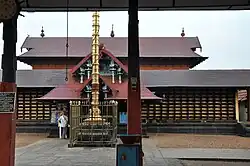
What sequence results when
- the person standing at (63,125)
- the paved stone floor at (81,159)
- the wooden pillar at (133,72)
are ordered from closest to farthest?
the wooden pillar at (133,72) < the paved stone floor at (81,159) < the person standing at (63,125)

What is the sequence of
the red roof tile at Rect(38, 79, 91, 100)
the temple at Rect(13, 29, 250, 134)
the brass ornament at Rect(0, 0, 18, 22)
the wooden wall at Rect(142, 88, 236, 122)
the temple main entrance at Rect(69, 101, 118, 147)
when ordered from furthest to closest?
the wooden wall at Rect(142, 88, 236, 122) < the temple at Rect(13, 29, 250, 134) < the red roof tile at Rect(38, 79, 91, 100) < the temple main entrance at Rect(69, 101, 118, 147) < the brass ornament at Rect(0, 0, 18, 22)

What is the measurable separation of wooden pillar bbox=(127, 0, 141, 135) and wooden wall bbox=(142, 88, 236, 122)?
12.5 m

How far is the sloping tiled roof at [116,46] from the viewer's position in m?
27.5

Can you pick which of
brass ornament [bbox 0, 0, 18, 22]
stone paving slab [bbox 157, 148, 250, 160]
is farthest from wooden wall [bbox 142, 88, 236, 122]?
brass ornament [bbox 0, 0, 18, 22]

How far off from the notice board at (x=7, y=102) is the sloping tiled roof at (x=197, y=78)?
15.9 m

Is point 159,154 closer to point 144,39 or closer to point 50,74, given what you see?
point 50,74

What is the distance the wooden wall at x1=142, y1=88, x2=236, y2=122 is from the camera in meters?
22.1

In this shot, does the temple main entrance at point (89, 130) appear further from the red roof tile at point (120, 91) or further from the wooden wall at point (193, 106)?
the wooden wall at point (193, 106)

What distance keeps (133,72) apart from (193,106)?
13.4 metres

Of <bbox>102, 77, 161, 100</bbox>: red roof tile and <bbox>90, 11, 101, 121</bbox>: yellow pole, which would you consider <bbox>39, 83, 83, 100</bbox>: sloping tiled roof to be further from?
<bbox>90, 11, 101, 121</bbox>: yellow pole

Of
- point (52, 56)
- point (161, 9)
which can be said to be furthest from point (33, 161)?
point (52, 56)

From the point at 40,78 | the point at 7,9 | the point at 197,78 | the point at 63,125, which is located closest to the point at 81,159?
the point at 7,9

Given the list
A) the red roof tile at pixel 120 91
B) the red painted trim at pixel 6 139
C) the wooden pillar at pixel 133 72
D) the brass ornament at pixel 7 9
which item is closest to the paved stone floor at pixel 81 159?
the wooden pillar at pixel 133 72

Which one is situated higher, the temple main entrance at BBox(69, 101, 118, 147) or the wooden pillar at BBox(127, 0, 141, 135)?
the wooden pillar at BBox(127, 0, 141, 135)
